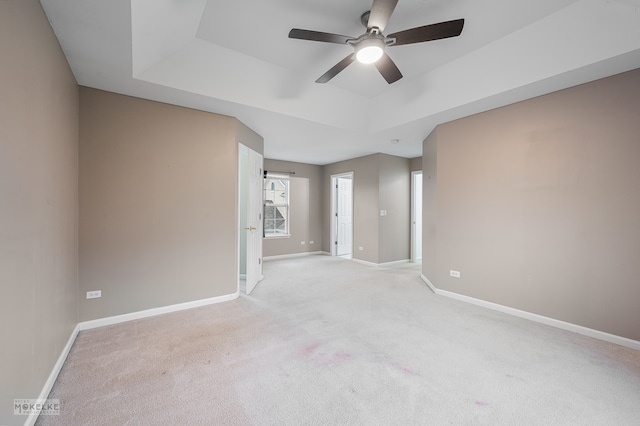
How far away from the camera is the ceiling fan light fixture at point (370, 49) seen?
198cm

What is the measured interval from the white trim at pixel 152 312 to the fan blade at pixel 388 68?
3.20 metres

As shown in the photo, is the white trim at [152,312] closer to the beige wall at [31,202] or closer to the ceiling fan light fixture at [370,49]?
the beige wall at [31,202]

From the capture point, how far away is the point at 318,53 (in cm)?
276

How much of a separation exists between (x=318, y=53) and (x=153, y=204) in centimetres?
253

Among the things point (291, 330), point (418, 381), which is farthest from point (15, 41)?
point (418, 381)

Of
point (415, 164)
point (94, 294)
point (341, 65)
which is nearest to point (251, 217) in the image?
point (94, 294)

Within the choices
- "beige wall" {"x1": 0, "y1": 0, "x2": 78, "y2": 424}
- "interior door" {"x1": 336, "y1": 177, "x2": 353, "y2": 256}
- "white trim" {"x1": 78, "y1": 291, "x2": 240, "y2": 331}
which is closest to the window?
"interior door" {"x1": 336, "y1": 177, "x2": 353, "y2": 256}

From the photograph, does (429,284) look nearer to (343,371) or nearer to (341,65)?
(343,371)

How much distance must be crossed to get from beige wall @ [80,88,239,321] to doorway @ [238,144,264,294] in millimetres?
Answer: 332

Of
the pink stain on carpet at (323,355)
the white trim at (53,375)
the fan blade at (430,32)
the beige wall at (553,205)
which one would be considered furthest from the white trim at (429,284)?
the white trim at (53,375)

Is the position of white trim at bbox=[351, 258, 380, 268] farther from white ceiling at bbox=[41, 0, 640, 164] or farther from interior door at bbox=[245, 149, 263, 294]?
white ceiling at bbox=[41, 0, 640, 164]

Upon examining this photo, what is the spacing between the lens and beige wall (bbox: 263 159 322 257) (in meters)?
6.35

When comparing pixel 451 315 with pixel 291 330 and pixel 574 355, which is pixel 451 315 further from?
pixel 291 330

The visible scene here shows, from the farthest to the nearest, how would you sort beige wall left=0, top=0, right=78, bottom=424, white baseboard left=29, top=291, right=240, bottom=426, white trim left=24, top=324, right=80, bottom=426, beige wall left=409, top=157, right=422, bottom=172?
beige wall left=409, top=157, right=422, bottom=172 < white baseboard left=29, top=291, right=240, bottom=426 < white trim left=24, top=324, right=80, bottom=426 < beige wall left=0, top=0, right=78, bottom=424
